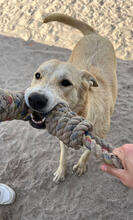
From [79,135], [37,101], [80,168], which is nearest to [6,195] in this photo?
[80,168]

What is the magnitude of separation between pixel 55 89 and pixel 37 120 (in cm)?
39

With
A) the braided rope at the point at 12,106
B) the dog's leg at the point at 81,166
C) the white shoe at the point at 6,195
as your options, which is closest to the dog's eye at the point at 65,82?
the braided rope at the point at 12,106

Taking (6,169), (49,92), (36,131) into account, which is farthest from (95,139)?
(36,131)

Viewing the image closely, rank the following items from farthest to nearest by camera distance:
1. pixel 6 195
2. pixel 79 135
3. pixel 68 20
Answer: pixel 68 20, pixel 6 195, pixel 79 135

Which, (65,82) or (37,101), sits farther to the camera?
(65,82)

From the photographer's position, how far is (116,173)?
3.92ft

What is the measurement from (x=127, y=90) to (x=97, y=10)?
3086 mm

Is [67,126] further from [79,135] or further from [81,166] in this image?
[81,166]

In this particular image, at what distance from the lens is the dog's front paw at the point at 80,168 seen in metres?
2.78

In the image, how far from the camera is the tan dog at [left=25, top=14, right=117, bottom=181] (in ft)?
5.90

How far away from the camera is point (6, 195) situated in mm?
2504

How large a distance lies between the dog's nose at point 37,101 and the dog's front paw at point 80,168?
53.0 inches

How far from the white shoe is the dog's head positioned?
1.24 metres

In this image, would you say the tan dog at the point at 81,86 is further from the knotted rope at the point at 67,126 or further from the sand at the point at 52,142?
the sand at the point at 52,142
